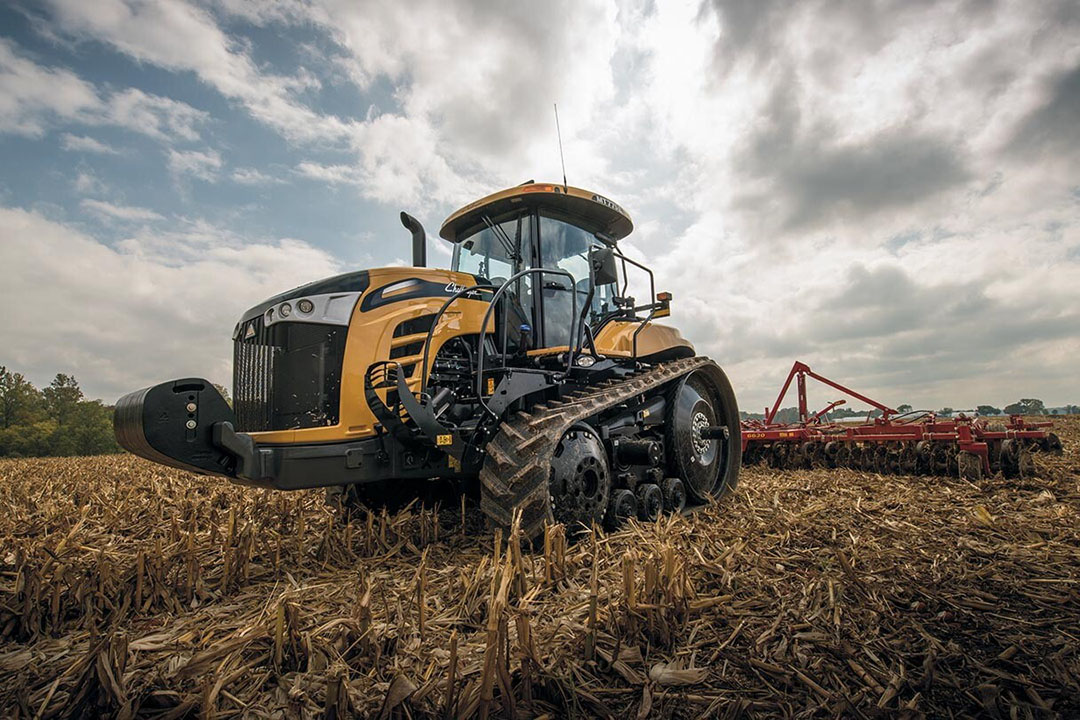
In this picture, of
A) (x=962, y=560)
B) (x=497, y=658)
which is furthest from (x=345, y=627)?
(x=962, y=560)

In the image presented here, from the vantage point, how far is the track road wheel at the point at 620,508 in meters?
4.65

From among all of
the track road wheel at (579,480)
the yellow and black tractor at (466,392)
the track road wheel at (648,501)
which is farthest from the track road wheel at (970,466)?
the track road wheel at (579,480)

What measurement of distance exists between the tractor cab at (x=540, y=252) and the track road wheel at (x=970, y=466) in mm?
5236

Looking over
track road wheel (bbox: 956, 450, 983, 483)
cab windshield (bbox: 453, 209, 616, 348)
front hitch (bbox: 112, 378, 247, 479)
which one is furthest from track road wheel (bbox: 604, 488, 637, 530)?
track road wheel (bbox: 956, 450, 983, 483)

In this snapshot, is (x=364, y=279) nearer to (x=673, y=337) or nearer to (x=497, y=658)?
(x=497, y=658)

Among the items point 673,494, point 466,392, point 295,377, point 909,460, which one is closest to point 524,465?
point 466,392

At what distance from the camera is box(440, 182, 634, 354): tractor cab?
202 inches

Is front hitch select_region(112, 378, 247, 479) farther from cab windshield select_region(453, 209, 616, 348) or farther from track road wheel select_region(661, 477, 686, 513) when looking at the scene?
track road wheel select_region(661, 477, 686, 513)

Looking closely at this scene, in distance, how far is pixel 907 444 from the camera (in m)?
8.20

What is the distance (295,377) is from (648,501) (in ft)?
10.1

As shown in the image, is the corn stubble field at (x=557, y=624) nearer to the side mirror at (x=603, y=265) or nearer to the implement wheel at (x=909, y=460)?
the side mirror at (x=603, y=265)

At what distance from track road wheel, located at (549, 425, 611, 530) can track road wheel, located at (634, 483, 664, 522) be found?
24.1 inches

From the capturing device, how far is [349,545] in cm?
391

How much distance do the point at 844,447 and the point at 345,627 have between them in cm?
842
